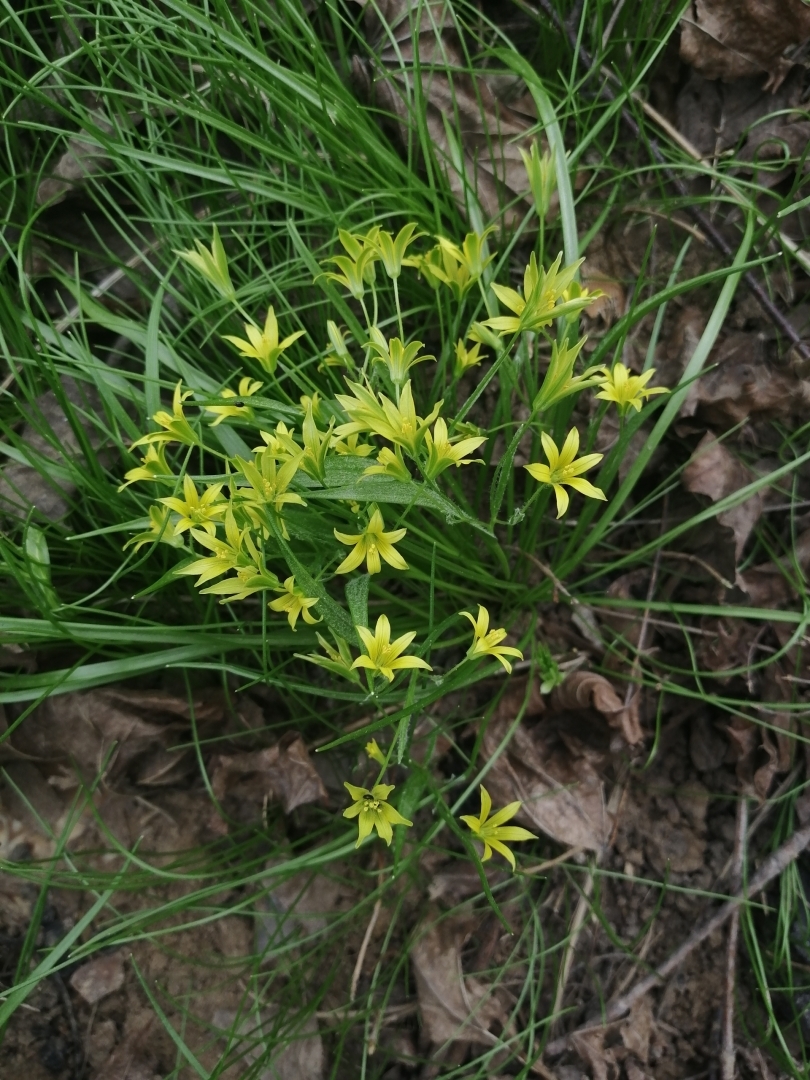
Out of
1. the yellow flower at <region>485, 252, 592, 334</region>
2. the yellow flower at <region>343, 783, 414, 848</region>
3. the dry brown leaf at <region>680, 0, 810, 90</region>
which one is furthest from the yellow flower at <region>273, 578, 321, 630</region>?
the dry brown leaf at <region>680, 0, 810, 90</region>

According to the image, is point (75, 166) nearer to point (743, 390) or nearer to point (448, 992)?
point (743, 390)

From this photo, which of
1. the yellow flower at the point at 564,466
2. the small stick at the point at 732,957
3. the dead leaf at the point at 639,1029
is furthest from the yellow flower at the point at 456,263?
the dead leaf at the point at 639,1029

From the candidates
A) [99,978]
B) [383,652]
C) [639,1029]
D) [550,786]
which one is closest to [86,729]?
[99,978]

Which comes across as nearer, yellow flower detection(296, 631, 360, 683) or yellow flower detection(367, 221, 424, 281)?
yellow flower detection(296, 631, 360, 683)

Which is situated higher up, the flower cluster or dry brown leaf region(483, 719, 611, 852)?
the flower cluster

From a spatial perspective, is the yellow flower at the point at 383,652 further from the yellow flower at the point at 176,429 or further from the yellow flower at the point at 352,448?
the yellow flower at the point at 176,429

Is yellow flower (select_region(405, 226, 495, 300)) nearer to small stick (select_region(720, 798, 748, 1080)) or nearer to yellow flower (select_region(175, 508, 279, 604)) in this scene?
yellow flower (select_region(175, 508, 279, 604))
